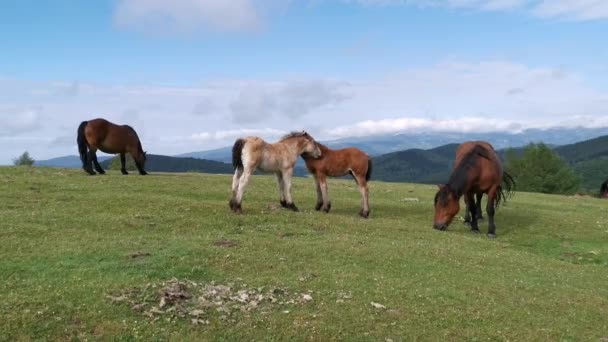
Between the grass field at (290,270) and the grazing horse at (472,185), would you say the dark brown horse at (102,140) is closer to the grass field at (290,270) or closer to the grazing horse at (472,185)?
the grass field at (290,270)

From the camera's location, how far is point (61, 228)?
1220cm

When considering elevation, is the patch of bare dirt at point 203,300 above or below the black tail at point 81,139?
below

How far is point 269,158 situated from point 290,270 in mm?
6341

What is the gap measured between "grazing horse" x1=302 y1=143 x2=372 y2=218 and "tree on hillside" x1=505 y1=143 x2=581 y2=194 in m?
54.6

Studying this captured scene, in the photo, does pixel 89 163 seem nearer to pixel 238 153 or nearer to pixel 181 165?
pixel 238 153

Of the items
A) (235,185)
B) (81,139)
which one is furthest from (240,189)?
(81,139)

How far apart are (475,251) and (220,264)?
697 cm

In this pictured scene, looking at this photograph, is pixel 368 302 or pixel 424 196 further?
pixel 424 196

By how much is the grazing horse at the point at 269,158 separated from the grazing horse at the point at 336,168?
323 mm

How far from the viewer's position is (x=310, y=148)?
17.7m

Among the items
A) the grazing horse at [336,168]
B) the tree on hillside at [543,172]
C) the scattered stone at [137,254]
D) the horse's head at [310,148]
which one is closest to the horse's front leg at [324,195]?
the grazing horse at [336,168]

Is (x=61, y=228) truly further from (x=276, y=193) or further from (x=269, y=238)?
(x=276, y=193)

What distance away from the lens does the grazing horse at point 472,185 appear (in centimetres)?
1581

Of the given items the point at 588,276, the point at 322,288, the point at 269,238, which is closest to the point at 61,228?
the point at 269,238
